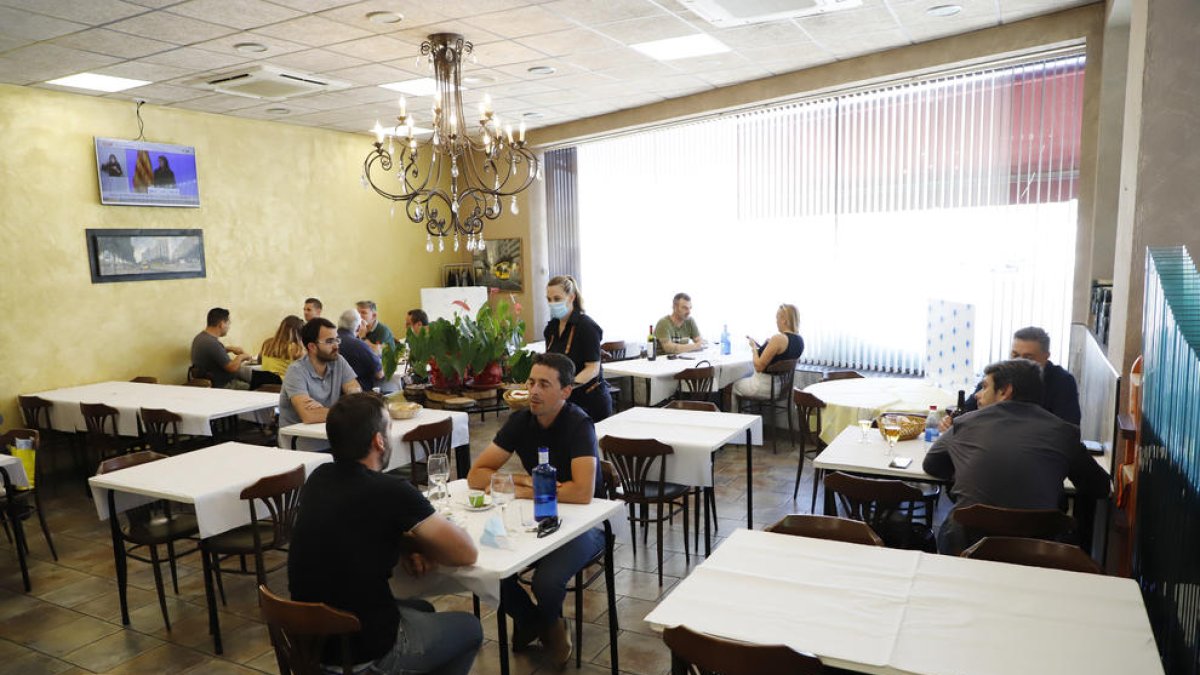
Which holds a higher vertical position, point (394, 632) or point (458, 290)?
point (458, 290)

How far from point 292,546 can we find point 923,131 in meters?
6.37

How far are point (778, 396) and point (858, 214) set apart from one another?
1.92 m

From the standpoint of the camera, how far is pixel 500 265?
10.0 metres

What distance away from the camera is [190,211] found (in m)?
7.57

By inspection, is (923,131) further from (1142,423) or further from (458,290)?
(458,290)

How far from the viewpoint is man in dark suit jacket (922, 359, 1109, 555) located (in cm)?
302

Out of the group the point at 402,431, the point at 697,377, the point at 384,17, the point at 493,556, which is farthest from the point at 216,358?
the point at 493,556

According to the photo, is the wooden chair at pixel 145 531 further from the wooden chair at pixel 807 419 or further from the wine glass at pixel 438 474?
the wooden chair at pixel 807 419

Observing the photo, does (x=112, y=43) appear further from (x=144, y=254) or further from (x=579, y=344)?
(x=579, y=344)

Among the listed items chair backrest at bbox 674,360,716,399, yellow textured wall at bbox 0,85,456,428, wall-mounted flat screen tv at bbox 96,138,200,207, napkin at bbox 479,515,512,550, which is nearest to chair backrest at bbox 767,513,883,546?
napkin at bbox 479,515,512,550

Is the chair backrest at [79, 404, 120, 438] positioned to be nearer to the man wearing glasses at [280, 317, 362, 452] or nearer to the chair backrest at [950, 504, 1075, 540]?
the man wearing glasses at [280, 317, 362, 452]

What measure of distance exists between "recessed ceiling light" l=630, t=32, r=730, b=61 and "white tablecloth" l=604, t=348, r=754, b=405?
2.65 metres

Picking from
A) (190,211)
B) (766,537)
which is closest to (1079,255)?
(766,537)

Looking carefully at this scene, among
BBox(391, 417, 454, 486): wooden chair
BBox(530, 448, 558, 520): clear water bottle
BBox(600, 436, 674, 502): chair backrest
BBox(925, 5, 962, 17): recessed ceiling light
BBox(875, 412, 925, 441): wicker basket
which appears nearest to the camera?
BBox(530, 448, 558, 520): clear water bottle
